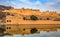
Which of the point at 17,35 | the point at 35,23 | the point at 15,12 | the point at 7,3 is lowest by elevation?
the point at 17,35

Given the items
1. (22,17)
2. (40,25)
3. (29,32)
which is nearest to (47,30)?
(40,25)

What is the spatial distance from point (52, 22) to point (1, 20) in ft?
4.14

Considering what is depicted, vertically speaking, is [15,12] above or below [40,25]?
above

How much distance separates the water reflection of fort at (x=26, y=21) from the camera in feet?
12.0

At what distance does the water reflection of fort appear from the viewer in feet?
12.0

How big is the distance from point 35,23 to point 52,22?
0.44 meters

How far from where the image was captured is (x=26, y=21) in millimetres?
3727

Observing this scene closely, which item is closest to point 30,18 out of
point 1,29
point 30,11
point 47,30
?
point 30,11

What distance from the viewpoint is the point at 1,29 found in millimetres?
3666

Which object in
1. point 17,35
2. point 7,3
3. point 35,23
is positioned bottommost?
point 17,35

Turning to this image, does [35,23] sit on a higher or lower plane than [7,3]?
lower

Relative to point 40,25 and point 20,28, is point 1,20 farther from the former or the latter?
point 40,25

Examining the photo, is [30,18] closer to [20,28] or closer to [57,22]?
[20,28]

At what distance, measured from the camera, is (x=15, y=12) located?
371 cm
